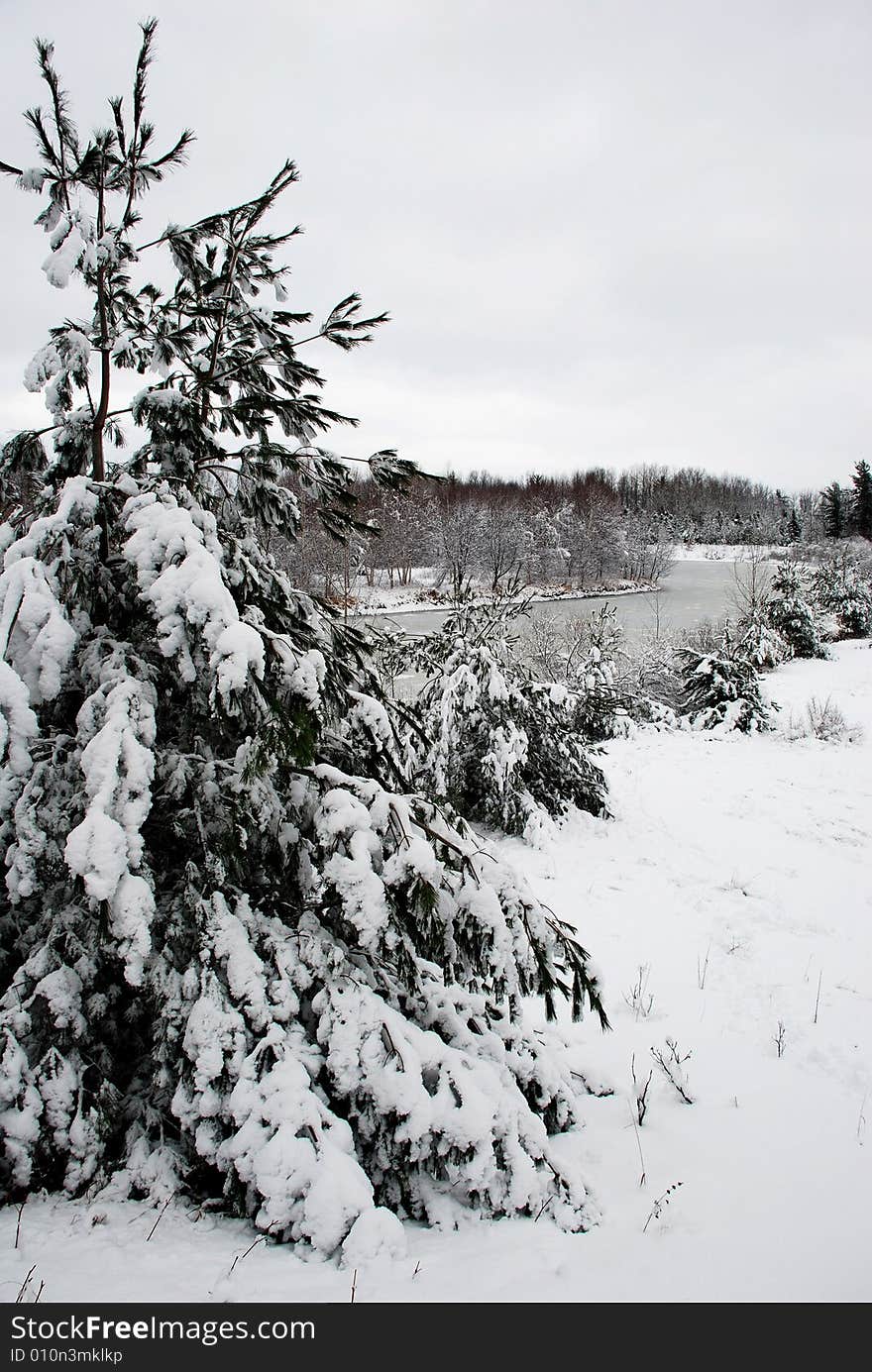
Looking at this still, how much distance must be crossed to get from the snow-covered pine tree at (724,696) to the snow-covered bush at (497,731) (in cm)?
663

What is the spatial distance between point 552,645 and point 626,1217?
16561mm

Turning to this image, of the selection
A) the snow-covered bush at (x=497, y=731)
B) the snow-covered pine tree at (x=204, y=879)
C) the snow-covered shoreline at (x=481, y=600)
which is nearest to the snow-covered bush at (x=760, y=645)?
the snow-covered shoreline at (x=481, y=600)

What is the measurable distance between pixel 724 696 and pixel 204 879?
44.8 ft

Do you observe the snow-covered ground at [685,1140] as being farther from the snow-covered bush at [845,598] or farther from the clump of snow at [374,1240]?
the snow-covered bush at [845,598]

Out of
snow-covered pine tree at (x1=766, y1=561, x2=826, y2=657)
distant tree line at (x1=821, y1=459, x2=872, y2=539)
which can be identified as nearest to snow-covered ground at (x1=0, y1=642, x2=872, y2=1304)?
snow-covered pine tree at (x1=766, y1=561, x2=826, y2=657)

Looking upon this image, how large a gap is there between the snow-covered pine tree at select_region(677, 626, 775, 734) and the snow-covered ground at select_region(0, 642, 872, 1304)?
6154 mm

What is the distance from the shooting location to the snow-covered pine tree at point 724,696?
13.2 meters

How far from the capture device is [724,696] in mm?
14016

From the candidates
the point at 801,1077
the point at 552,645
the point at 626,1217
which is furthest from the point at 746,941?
the point at 552,645

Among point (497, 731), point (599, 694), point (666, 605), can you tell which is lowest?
point (599, 694)

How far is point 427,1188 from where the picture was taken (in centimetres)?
230

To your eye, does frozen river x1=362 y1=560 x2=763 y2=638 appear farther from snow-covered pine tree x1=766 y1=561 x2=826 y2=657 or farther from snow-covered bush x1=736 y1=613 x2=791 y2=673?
snow-covered bush x1=736 y1=613 x2=791 y2=673

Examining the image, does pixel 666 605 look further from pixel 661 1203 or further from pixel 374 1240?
pixel 374 1240

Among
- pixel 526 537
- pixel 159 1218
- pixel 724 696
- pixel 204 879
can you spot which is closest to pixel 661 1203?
pixel 159 1218
